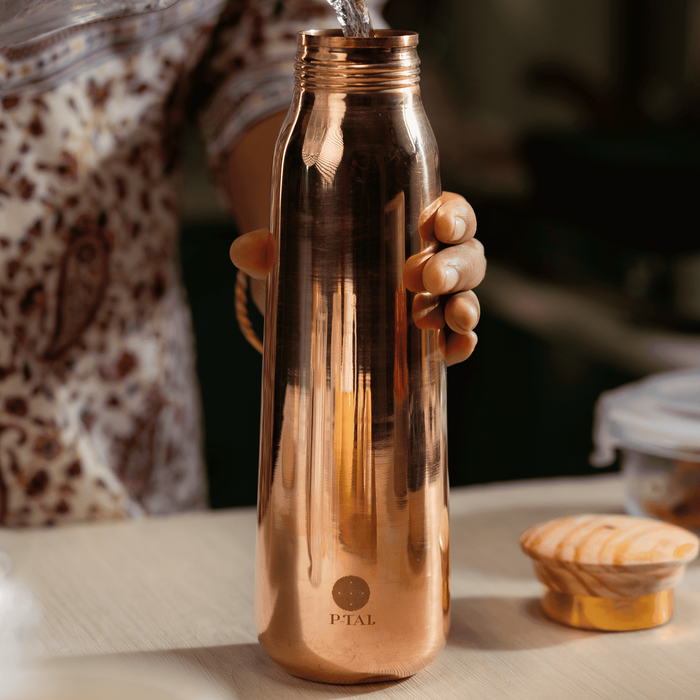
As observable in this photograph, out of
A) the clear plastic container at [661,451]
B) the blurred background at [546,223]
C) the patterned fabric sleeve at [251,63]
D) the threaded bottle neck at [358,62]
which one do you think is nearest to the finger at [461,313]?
the threaded bottle neck at [358,62]

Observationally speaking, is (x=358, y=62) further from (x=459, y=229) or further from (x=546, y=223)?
(x=546, y=223)

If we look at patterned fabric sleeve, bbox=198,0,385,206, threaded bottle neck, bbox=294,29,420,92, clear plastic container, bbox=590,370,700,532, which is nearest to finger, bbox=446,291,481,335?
threaded bottle neck, bbox=294,29,420,92

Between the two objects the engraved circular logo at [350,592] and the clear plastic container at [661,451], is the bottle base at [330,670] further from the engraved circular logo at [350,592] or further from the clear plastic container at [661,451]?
the clear plastic container at [661,451]

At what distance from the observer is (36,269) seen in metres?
0.78

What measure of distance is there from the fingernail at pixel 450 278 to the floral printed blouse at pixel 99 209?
1.34 ft

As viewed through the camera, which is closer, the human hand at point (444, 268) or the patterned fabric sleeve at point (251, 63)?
the human hand at point (444, 268)

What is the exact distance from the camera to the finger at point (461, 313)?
0.41 m

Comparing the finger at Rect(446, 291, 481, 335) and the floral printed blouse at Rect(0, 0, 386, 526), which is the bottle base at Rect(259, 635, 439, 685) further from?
the floral printed blouse at Rect(0, 0, 386, 526)

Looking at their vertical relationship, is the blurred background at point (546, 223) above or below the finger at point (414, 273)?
below

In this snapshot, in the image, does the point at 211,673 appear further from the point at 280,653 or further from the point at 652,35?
the point at 652,35

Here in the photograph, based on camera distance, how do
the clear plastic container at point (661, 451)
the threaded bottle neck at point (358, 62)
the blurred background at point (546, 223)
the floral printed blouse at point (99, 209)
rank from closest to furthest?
the threaded bottle neck at point (358, 62), the clear plastic container at point (661, 451), the floral printed blouse at point (99, 209), the blurred background at point (546, 223)

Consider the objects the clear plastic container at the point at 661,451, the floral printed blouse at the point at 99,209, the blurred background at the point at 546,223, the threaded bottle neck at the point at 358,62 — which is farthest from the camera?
the blurred background at the point at 546,223

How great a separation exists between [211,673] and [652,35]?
2.16 m

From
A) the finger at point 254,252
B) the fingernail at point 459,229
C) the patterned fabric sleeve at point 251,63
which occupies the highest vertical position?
the patterned fabric sleeve at point 251,63
